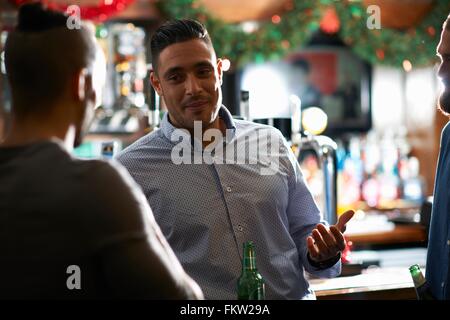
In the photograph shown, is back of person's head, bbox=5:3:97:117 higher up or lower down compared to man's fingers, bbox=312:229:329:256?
higher up

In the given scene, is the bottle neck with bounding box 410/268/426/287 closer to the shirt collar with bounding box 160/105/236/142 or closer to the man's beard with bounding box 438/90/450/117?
the man's beard with bounding box 438/90/450/117

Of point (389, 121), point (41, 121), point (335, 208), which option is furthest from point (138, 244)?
point (389, 121)

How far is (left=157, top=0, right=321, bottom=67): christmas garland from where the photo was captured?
17.7ft

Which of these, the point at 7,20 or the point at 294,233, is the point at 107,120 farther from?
the point at 294,233

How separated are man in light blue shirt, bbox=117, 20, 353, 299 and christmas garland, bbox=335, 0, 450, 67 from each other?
12.8 feet

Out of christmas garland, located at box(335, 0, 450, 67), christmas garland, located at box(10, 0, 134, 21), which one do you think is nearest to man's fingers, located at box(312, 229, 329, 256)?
christmas garland, located at box(10, 0, 134, 21)

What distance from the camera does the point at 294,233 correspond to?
231 cm

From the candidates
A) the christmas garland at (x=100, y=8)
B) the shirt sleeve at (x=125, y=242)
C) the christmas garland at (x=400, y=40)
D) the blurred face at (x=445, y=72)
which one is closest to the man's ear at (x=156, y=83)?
the blurred face at (x=445, y=72)

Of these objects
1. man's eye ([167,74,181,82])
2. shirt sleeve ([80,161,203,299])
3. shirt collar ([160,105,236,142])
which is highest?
man's eye ([167,74,181,82])

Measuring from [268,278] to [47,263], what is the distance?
1.00 meters

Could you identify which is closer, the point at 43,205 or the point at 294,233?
the point at 43,205

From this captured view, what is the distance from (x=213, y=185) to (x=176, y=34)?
471 mm

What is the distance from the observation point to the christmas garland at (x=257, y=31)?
17.7ft

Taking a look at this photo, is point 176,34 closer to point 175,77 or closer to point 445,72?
point 175,77
